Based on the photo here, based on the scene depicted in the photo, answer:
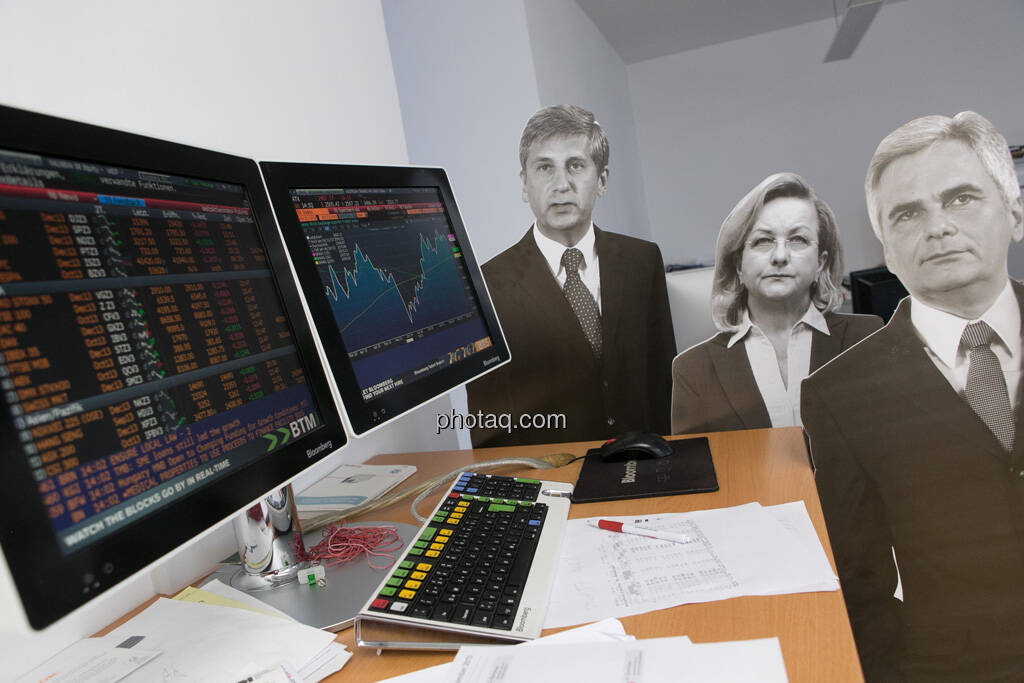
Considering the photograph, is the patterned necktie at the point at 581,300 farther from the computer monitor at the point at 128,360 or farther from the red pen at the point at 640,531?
the computer monitor at the point at 128,360

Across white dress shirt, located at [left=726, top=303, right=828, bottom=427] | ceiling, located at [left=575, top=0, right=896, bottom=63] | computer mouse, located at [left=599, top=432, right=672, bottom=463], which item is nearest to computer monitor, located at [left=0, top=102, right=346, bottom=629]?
computer mouse, located at [left=599, top=432, right=672, bottom=463]

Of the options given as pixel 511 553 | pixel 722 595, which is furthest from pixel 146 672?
pixel 722 595

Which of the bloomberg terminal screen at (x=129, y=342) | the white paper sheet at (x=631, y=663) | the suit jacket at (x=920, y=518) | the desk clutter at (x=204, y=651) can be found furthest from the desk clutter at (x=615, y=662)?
the suit jacket at (x=920, y=518)

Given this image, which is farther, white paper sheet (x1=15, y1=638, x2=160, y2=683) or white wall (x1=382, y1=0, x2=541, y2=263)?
white wall (x1=382, y1=0, x2=541, y2=263)

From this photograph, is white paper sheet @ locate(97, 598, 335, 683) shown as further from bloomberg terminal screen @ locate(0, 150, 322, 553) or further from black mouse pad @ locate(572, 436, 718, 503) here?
black mouse pad @ locate(572, 436, 718, 503)

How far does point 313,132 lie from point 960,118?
4.74 feet

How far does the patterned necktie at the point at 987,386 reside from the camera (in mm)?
1459

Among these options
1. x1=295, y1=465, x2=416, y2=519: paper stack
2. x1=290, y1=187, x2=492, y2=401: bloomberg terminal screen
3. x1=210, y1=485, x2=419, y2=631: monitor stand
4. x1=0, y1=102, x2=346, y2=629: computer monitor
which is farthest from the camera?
x1=295, y1=465, x2=416, y2=519: paper stack

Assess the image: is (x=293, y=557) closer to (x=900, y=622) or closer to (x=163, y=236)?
(x=163, y=236)

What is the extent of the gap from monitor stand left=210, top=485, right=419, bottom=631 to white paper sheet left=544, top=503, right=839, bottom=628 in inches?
10.5

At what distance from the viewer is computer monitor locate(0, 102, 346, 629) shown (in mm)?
563

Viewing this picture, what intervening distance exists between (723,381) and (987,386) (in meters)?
0.57

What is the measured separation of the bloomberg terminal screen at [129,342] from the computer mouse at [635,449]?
59 centimetres

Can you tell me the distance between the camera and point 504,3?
1.93m
